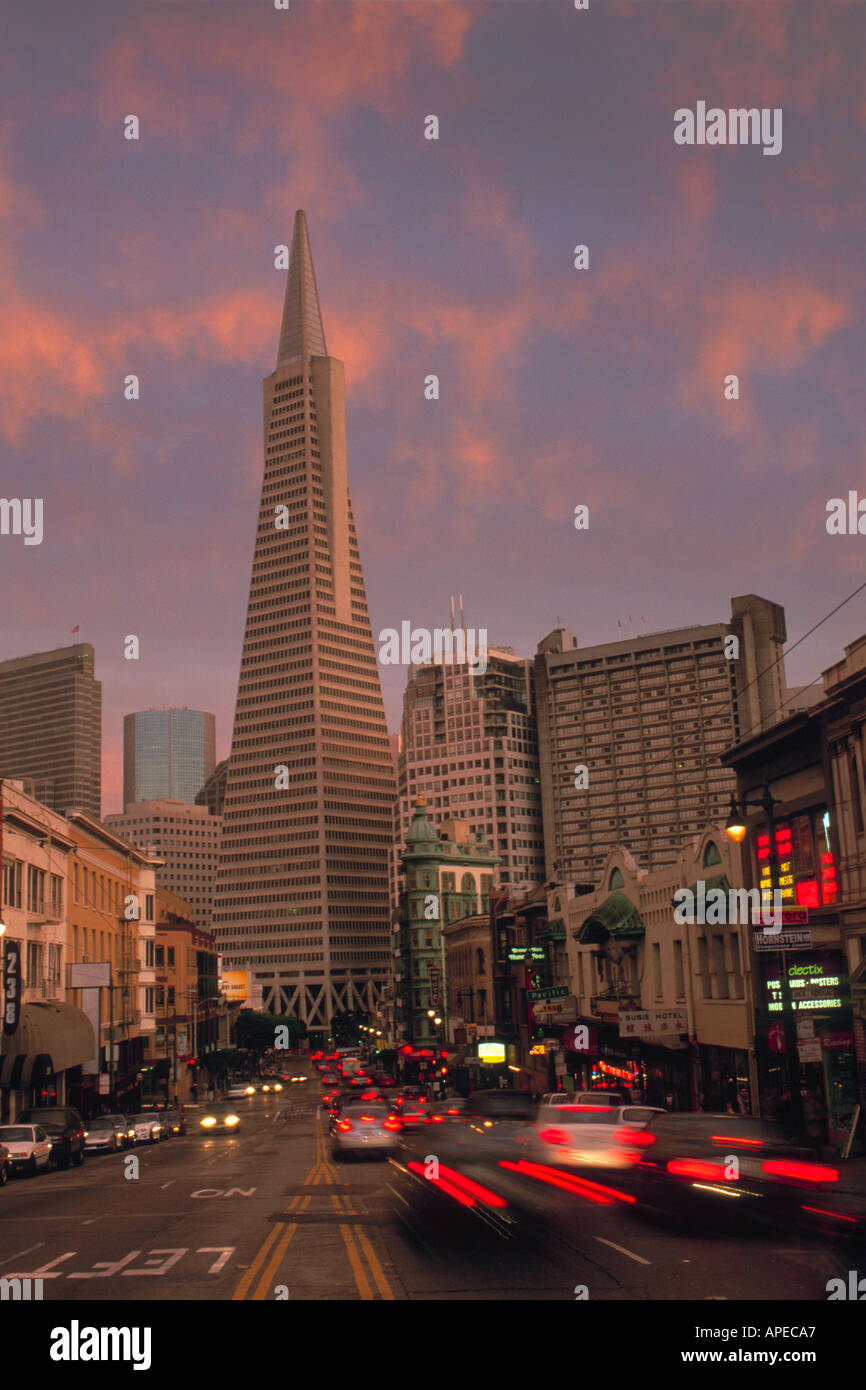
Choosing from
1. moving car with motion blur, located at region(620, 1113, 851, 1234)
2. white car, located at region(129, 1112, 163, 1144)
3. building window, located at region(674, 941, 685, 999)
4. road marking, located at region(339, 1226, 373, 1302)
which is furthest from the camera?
white car, located at region(129, 1112, 163, 1144)

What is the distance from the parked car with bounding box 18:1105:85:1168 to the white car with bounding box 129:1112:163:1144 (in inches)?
376

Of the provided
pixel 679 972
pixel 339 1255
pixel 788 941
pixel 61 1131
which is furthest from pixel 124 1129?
pixel 339 1255

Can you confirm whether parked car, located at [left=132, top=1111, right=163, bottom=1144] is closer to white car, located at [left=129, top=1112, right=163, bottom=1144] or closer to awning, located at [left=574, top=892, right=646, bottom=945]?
white car, located at [left=129, top=1112, right=163, bottom=1144]

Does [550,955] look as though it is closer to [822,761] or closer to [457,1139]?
[457,1139]

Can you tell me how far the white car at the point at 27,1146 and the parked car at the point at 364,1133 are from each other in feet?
24.8

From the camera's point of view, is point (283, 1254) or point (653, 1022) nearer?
point (283, 1254)

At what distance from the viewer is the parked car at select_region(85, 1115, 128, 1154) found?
147 feet

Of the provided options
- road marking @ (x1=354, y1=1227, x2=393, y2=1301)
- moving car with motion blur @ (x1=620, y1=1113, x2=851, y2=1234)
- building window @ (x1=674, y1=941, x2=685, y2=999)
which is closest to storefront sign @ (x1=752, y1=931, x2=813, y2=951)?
moving car with motion blur @ (x1=620, y1=1113, x2=851, y2=1234)

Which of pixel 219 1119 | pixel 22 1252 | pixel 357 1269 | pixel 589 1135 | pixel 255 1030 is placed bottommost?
pixel 255 1030

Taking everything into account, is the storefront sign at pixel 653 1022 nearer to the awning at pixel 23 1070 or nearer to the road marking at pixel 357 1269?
the awning at pixel 23 1070

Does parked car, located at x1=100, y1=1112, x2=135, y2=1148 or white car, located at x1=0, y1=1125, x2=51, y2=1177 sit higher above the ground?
white car, located at x1=0, y1=1125, x2=51, y2=1177

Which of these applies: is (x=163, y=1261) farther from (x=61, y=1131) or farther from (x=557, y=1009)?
(x=557, y=1009)

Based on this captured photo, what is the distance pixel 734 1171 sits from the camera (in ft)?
71.5

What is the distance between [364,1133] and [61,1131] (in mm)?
9228
